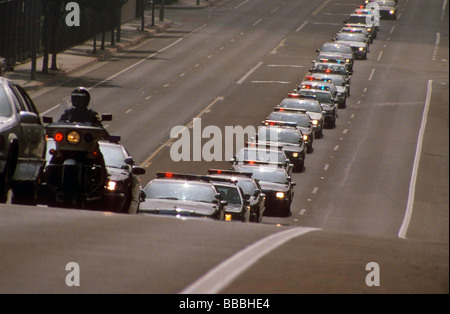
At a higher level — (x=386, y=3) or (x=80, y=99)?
(x=80, y=99)

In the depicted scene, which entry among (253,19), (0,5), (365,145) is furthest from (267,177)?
(253,19)

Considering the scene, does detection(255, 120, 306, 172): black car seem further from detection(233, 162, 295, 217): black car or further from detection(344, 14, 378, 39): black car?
detection(344, 14, 378, 39): black car

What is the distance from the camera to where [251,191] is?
2823 centimetres

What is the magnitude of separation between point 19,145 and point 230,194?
10.1 m

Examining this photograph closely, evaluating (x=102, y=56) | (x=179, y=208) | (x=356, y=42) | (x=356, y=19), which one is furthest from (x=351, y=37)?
(x=179, y=208)

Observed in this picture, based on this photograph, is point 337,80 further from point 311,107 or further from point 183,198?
point 183,198

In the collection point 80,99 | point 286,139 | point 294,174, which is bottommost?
point 294,174

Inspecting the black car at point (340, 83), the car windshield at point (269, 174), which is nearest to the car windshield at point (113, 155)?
the car windshield at point (269, 174)

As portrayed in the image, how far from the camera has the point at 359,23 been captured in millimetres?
84188

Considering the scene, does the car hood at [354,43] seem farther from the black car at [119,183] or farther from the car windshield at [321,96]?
the black car at [119,183]

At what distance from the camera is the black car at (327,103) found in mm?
53219

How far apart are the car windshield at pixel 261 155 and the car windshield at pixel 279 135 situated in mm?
3726
